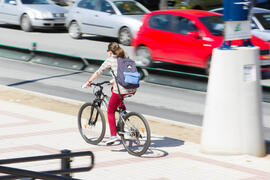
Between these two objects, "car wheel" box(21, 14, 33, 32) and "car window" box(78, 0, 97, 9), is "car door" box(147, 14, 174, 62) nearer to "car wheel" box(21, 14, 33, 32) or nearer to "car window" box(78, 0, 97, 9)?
"car window" box(78, 0, 97, 9)

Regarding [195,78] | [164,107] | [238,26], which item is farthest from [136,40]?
[238,26]

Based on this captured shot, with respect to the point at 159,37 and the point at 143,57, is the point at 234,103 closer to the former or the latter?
the point at 159,37

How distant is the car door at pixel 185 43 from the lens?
1539 centimetres

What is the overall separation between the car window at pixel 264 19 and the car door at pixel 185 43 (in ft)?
8.93

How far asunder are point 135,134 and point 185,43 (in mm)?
7543

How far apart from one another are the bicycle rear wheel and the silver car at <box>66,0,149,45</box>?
38.5ft

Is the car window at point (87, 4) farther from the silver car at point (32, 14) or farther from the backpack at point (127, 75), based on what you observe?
the backpack at point (127, 75)

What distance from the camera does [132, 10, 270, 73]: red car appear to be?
1529 cm

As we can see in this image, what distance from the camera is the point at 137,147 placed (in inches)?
337

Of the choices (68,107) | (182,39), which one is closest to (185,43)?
(182,39)

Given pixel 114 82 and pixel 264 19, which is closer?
pixel 114 82

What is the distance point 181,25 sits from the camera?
52.9 ft

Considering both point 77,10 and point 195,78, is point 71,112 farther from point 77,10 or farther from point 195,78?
point 77,10

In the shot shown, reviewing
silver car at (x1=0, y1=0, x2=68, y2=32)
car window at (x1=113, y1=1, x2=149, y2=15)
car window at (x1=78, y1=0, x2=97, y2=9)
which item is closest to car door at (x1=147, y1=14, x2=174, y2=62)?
car window at (x1=113, y1=1, x2=149, y2=15)
